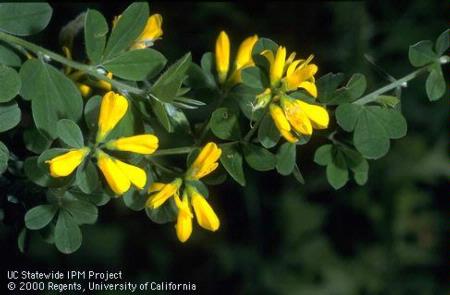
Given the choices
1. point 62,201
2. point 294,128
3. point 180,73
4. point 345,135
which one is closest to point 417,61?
point 345,135

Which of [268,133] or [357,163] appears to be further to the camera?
[357,163]

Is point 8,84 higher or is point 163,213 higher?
point 8,84

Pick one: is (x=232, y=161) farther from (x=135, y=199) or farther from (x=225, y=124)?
(x=135, y=199)

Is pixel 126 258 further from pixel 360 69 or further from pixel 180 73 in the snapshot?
pixel 180 73

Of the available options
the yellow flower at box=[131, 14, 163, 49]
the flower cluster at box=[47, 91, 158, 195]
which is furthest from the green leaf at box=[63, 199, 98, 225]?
the yellow flower at box=[131, 14, 163, 49]

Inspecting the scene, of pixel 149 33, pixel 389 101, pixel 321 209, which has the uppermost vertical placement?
pixel 321 209

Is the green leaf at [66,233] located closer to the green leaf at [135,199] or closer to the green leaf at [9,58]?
the green leaf at [135,199]

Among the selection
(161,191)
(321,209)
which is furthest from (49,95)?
(321,209)

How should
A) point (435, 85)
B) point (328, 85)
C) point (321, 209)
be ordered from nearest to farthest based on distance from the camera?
point (328, 85)
point (435, 85)
point (321, 209)

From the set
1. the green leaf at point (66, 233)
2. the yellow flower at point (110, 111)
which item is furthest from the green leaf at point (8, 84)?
the green leaf at point (66, 233)
